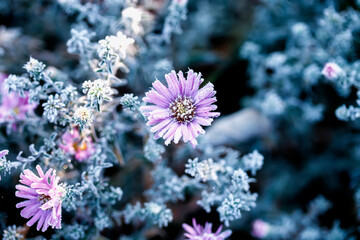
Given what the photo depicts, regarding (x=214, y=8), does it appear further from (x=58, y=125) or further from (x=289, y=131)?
(x=58, y=125)

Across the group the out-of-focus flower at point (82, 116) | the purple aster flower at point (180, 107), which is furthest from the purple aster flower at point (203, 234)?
the out-of-focus flower at point (82, 116)

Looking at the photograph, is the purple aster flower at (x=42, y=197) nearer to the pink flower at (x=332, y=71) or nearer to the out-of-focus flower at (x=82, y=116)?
the out-of-focus flower at (x=82, y=116)

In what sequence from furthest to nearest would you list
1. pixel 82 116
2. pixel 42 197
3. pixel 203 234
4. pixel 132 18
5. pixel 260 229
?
pixel 260 229 < pixel 132 18 < pixel 203 234 < pixel 42 197 < pixel 82 116

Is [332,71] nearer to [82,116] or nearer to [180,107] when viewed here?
[180,107]

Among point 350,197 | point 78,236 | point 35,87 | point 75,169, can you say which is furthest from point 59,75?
point 350,197

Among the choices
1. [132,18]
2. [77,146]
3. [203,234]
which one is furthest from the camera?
[132,18]

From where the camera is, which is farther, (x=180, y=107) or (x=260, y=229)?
(x=260, y=229)

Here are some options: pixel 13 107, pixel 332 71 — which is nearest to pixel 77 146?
pixel 13 107
